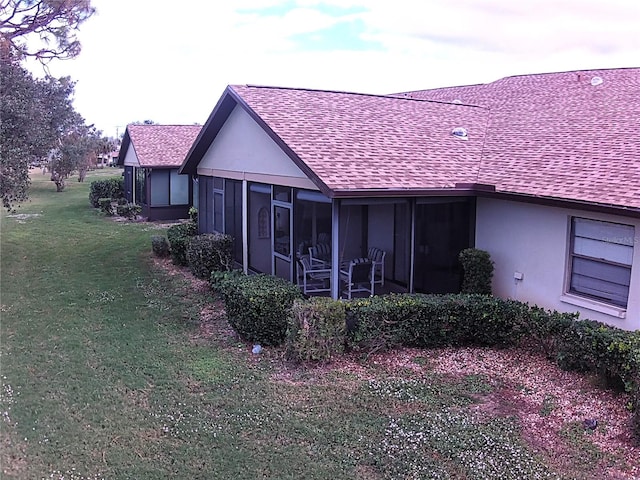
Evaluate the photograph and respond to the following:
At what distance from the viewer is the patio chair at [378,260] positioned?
37.3ft

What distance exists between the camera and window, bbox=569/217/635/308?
840cm

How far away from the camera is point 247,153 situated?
519 inches

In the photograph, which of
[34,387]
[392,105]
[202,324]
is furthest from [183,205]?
[34,387]

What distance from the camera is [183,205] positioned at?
2738cm

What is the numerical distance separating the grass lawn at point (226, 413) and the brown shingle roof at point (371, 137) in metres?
3.08

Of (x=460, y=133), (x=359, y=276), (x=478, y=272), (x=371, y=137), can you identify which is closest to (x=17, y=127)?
(x=371, y=137)

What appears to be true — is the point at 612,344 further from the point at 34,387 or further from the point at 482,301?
the point at 34,387

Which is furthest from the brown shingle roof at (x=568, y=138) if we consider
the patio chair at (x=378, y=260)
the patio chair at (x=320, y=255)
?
the patio chair at (x=320, y=255)

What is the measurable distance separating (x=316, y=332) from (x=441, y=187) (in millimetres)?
3582

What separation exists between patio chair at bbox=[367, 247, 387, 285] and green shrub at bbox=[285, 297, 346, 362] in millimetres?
2872

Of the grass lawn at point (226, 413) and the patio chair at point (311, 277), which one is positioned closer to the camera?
the grass lawn at point (226, 413)

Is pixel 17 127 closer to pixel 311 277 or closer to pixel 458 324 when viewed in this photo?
pixel 311 277

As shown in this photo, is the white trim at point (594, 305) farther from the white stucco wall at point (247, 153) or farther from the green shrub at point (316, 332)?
the white stucco wall at point (247, 153)

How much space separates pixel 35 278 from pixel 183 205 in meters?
13.3
